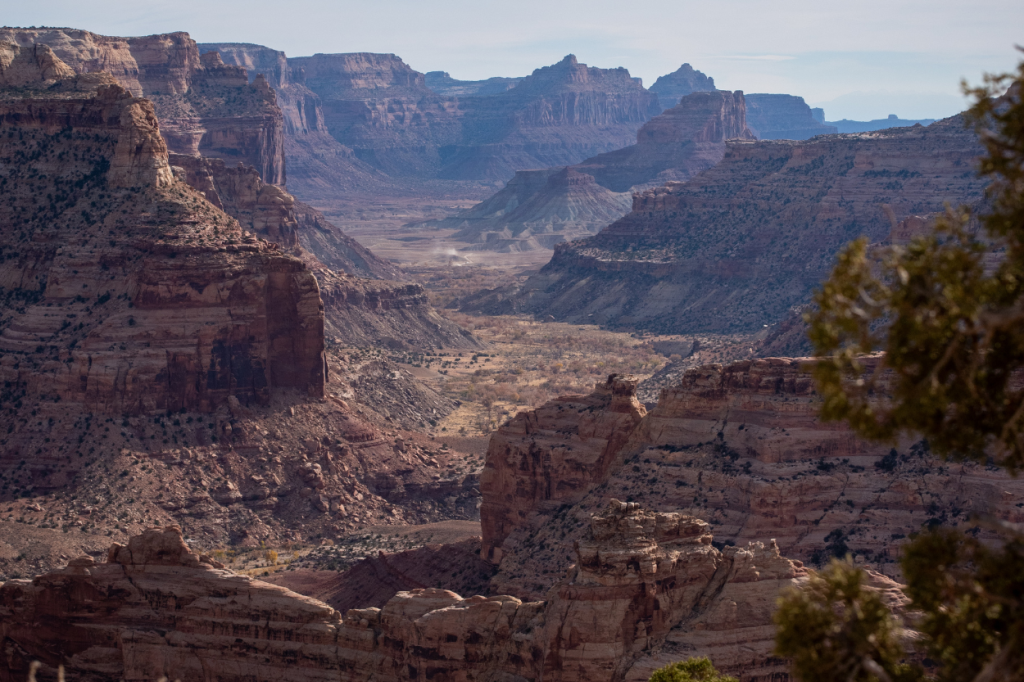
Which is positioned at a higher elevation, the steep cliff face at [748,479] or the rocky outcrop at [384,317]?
the steep cliff face at [748,479]

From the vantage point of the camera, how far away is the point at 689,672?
110 feet

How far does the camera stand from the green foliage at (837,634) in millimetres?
20609

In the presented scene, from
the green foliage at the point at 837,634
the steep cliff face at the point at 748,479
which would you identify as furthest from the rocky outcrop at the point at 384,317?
the green foliage at the point at 837,634

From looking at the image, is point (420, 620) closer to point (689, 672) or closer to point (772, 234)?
point (689, 672)

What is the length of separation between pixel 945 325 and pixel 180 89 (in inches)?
7059

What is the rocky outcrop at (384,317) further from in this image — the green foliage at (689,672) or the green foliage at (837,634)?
the green foliage at (837,634)

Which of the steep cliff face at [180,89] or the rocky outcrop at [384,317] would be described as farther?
the steep cliff face at [180,89]

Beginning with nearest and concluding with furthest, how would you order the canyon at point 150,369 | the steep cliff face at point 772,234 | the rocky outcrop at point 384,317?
the canyon at point 150,369 → the rocky outcrop at point 384,317 → the steep cliff face at point 772,234

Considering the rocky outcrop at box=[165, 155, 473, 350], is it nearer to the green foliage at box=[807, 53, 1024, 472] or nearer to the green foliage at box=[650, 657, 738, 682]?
the green foliage at box=[650, 657, 738, 682]

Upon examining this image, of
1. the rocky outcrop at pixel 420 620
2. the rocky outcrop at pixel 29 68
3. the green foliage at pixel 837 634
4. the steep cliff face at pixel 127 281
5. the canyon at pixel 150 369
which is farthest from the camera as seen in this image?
the rocky outcrop at pixel 29 68

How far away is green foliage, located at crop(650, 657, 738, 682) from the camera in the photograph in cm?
3272

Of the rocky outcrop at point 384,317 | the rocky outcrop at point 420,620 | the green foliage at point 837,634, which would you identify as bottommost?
the rocky outcrop at point 384,317

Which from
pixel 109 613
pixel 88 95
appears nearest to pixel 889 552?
pixel 109 613

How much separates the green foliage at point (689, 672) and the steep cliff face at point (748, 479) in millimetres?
14407
